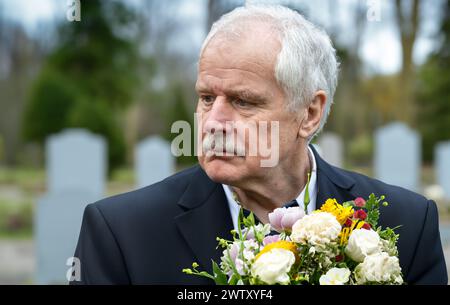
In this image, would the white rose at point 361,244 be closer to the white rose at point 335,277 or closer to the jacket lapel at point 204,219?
the white rose at point 335,277

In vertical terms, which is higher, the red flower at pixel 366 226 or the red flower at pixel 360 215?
the red flower at pixel 360 215

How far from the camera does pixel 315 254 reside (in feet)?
6.66

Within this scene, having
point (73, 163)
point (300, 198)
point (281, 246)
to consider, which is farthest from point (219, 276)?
point (73, 163)

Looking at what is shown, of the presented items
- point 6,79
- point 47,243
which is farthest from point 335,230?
point 6,79

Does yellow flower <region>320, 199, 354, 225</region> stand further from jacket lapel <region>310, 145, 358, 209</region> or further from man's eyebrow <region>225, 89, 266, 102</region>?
jacket lapel <region>310, 145, 358, 209</region>

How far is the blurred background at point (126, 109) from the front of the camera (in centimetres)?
1082

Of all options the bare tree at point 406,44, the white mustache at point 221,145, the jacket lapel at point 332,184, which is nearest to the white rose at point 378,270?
the white mustache at point 221,145

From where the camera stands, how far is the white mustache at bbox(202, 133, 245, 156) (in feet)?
7.97

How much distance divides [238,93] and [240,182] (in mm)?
318

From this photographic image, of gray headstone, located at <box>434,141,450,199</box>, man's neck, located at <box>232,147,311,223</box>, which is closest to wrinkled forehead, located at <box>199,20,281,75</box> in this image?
man's neck, located at <box>232,147,311,223</box>

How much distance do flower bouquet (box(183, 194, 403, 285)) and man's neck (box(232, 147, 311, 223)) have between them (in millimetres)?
487
